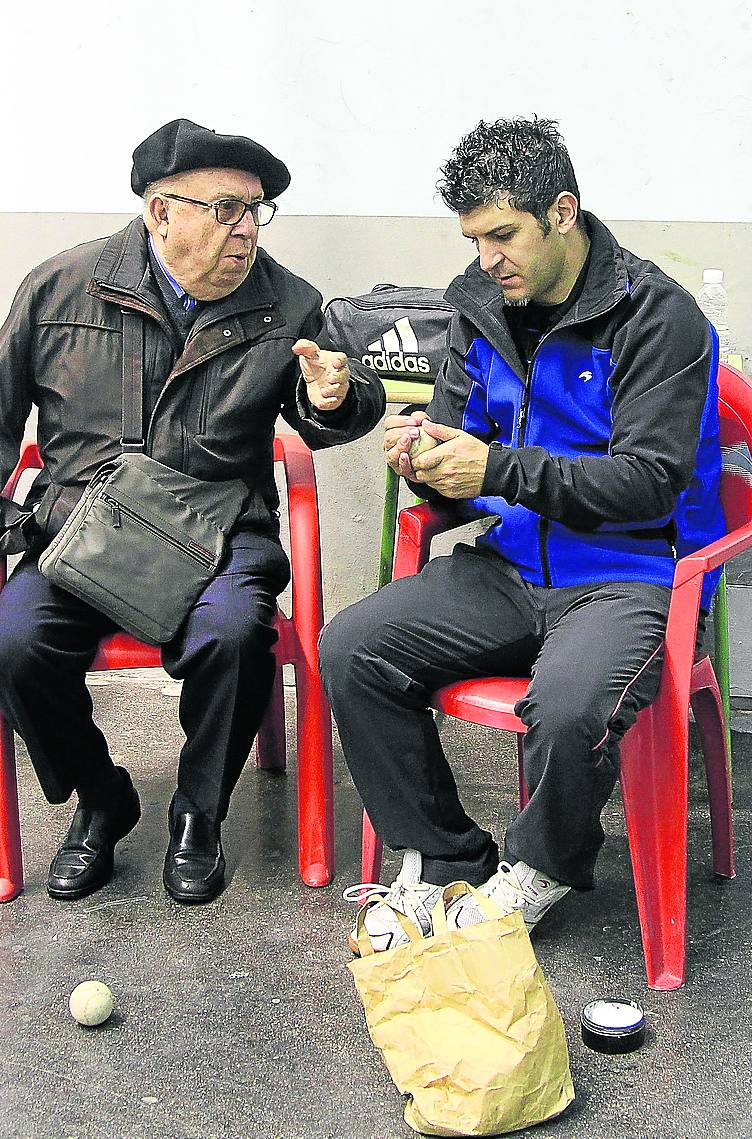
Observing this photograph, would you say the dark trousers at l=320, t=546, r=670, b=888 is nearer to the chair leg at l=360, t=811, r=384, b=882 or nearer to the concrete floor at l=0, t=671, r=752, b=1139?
the chair leg at l=360, t=811, r=384, b=882

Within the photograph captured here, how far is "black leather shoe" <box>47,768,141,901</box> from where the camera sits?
2588 millimetres

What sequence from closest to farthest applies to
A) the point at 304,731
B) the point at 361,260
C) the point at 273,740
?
the point at 304,731 → the point at 273,740 → the point at 361,260

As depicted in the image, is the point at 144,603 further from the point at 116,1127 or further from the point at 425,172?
the point at 425,172

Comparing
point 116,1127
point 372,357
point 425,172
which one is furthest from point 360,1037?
point 425,172

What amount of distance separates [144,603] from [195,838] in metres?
0.50

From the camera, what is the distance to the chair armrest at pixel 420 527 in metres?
2.53

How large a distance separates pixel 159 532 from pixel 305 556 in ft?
0.99

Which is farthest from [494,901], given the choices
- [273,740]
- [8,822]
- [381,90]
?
[381,90]

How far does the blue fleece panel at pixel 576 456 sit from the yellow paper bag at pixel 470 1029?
0.70 metres

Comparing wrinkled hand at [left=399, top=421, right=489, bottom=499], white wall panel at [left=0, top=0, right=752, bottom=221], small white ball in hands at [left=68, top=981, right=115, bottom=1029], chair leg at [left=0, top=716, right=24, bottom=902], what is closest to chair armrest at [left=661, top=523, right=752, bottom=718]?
wrinkled hand at [left=399, top=421, right=489, bottom=499]

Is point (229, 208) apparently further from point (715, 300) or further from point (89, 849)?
point (89, 849)

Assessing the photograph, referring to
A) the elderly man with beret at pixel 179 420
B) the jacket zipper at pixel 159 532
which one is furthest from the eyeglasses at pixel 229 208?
the jacket zipper at pixel 159 532

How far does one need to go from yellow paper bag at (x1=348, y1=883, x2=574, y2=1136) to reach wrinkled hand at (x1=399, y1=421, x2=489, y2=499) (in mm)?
753

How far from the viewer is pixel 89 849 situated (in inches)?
104
